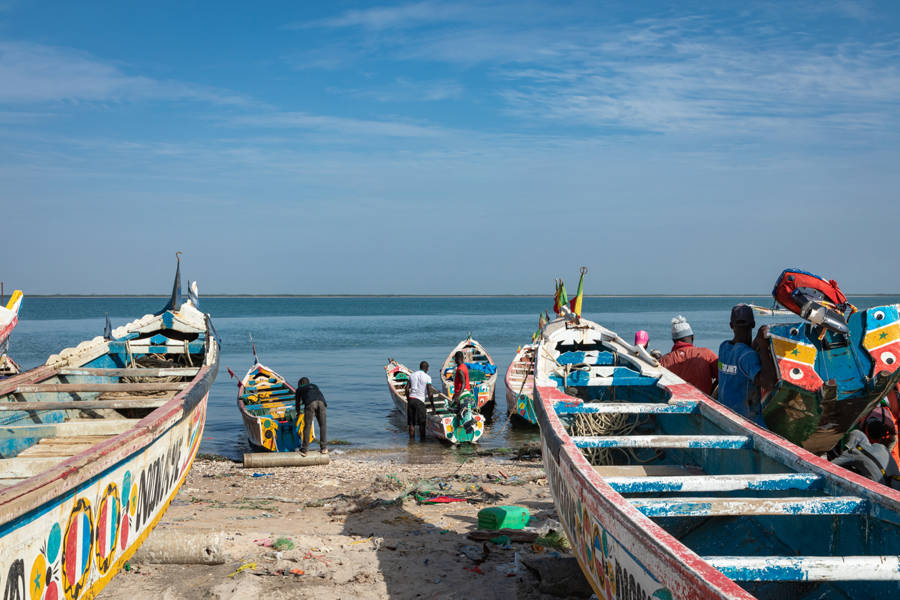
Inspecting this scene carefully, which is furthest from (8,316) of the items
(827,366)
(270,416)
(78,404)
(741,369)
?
(827,366)

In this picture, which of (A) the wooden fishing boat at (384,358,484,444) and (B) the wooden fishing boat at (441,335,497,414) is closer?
(A) the wooden fishing boat at (384,358,484,444)

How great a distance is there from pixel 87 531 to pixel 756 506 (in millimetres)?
4117

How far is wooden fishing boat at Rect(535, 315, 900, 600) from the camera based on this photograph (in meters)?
3.21

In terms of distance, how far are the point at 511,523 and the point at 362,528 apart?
176 cm

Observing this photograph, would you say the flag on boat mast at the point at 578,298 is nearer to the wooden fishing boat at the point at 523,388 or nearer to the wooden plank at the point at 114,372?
the wooden fishing boat at the point at 523,388

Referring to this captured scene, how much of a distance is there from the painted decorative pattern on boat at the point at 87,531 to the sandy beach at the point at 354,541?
30.5 inches

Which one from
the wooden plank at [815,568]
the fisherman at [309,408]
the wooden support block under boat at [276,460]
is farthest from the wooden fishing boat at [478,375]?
the wooden plank at [815,568]

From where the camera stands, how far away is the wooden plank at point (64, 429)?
648 cm

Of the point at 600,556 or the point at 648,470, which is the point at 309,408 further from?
the point at 600,556

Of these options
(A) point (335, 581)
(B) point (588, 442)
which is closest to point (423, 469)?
(A) point (335, 581)

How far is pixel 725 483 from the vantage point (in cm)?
451

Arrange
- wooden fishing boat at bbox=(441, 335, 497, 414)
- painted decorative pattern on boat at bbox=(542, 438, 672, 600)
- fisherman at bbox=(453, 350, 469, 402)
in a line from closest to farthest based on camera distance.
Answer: painted decorative pattern on boat at bbox=(542, 438, 672, 600)
fisherman at bbox=(453, 350, 469, 402)
wooden fishing boat at bbox=(441, 335, 497, 414)

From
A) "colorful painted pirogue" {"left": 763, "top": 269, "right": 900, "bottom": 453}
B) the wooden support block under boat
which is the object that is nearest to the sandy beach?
the wooden support block under boat

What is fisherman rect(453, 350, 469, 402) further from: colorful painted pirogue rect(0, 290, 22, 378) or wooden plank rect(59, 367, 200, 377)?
colorful painted pirogue rect(0, 290, 22, 378)
